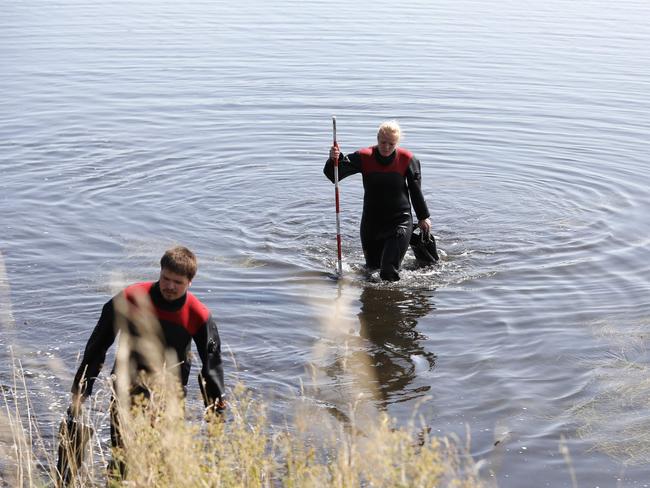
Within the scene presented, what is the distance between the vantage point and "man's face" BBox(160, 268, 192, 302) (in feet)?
20.6

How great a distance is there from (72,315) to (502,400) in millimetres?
4409

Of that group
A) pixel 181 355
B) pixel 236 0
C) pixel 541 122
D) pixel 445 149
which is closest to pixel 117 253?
pixel 181 355

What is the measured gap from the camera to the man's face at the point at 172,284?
6289 mm

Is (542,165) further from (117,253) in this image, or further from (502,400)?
(502,400)

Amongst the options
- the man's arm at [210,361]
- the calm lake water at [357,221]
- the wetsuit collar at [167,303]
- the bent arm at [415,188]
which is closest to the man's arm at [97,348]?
the wetsuit collar at [167,303]

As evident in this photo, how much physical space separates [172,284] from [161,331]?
381 mm

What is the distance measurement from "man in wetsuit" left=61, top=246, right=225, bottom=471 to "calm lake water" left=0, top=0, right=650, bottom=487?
21.2 inches

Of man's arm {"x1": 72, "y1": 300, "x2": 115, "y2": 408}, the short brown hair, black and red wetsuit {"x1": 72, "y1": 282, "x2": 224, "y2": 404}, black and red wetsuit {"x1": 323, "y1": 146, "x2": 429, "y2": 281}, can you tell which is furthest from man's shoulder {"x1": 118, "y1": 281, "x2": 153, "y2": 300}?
black and red wetsuit {"x1": 323, "y1": 146, "x2": 429, "y2": 281}

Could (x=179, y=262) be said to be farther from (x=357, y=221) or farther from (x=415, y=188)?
(x=357, y=221)

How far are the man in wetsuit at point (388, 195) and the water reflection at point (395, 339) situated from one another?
18.0 inches

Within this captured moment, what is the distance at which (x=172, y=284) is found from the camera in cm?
632

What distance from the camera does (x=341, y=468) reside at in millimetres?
4605

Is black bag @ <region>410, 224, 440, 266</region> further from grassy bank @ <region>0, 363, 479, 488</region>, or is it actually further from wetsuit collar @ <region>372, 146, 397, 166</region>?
grassy bank @ <region>0, 363, 479, 488</region>

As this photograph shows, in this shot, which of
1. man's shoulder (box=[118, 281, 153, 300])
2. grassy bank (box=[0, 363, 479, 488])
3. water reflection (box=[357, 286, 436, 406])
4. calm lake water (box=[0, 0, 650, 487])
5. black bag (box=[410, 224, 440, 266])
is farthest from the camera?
black bag (box=[410, 224, 440, 266])
